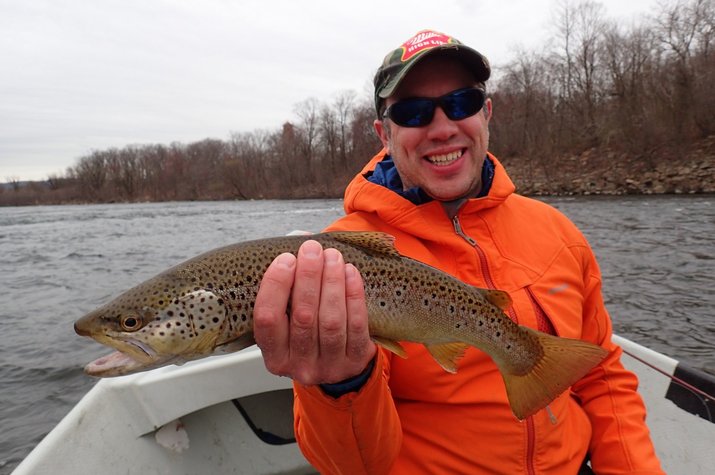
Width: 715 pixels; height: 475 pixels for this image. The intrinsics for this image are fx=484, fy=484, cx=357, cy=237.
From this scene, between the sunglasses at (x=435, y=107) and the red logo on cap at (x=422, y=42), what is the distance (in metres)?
0.24

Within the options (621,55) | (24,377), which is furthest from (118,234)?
(621,55)

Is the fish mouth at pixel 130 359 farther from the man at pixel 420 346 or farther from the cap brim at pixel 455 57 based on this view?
the cap brim at pixel 455 57

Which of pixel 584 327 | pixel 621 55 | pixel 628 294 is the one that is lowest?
pixel 628 294

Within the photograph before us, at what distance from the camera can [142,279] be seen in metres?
13.2

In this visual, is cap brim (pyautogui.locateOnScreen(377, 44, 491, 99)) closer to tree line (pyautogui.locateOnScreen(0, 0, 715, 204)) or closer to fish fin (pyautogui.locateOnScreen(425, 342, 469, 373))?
fish fin (pyautogui.locateOnScreen(425, 342, 469, 373))

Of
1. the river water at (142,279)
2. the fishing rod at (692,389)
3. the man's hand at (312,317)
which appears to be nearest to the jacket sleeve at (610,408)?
the fishing rod at (692,389)

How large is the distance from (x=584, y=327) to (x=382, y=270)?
4.45 ft

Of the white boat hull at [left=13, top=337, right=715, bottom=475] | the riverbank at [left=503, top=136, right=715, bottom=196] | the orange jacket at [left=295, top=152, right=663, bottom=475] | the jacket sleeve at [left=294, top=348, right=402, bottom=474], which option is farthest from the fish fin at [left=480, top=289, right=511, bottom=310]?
the riverbank at [left=503, top=136, right=715, bottom=196]

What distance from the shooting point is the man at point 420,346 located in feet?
5.43

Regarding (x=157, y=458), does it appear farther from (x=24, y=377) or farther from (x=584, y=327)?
(x=24, y=377)

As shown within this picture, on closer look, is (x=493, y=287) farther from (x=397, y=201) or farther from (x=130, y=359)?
(x=130, y=359)

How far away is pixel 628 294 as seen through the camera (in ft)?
31.7

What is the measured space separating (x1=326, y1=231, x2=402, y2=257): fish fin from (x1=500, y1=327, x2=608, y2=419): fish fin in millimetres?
714

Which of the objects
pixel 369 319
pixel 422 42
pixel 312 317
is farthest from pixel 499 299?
pixel 422 42
